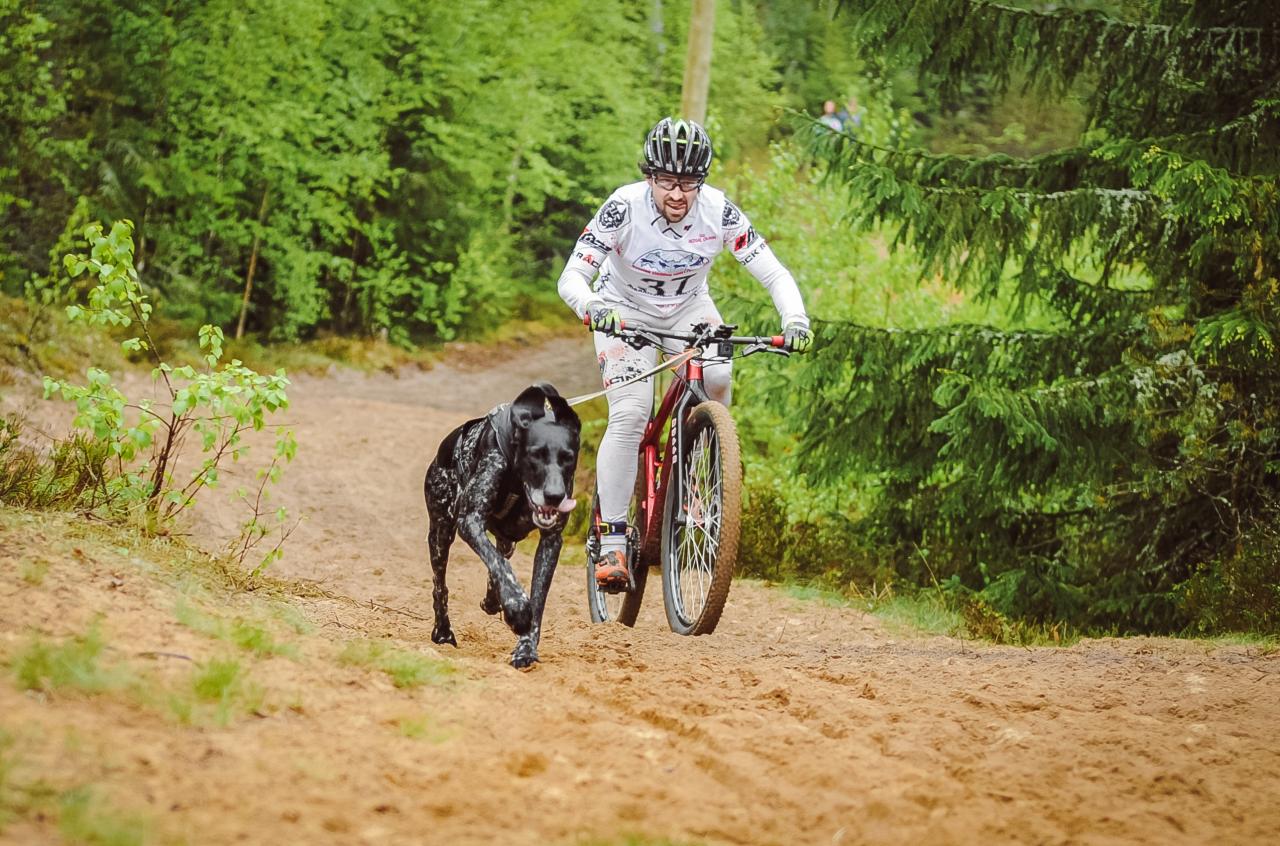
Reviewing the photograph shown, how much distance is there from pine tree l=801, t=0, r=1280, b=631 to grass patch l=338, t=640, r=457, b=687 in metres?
4.61

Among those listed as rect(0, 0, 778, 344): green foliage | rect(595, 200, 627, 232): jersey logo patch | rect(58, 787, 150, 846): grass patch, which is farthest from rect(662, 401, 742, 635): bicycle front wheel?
rect(0, 0, 778, 344): green foliage

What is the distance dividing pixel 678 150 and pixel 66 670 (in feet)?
12.4

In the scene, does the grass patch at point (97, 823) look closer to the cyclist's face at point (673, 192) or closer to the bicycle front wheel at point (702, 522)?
the bicycle front wheel at point (702, 522)

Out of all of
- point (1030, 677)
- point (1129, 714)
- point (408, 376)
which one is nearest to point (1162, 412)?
point (1030, 677)

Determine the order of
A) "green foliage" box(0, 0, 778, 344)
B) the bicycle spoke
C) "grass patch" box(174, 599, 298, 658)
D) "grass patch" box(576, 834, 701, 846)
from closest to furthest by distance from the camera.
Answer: "grass patch" box(576, 834, 701, 846)
"grass patch" box(174, 599, 298, 658)
the bicycle spoke
"green foliage" box(0, 0, 778, 344)

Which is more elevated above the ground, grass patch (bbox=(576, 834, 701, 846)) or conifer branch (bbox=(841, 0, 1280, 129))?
conifer branch (bbox=(841, 0, 1280, 129))

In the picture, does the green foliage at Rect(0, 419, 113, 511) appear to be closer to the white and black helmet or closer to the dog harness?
the dog harness

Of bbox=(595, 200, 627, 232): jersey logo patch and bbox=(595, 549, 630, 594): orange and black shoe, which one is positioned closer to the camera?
bbox=(595, 200, 627, 232): jersey logo patch

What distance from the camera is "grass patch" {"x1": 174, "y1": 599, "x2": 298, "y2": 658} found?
13.2 ft

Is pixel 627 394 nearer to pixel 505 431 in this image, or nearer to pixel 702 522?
pixel 702 522

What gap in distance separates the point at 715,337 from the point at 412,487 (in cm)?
779

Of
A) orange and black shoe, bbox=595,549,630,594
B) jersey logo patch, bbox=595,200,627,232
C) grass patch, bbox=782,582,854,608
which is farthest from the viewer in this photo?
grass patch, bbox=782,582,854,608

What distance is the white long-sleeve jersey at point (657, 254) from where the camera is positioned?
616cm

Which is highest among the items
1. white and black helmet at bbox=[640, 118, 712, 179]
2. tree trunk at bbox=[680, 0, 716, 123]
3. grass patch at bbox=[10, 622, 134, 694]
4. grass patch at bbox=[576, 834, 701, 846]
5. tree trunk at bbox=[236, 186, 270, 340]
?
tree trunk at bbox=[680, 0, 716, 123]
